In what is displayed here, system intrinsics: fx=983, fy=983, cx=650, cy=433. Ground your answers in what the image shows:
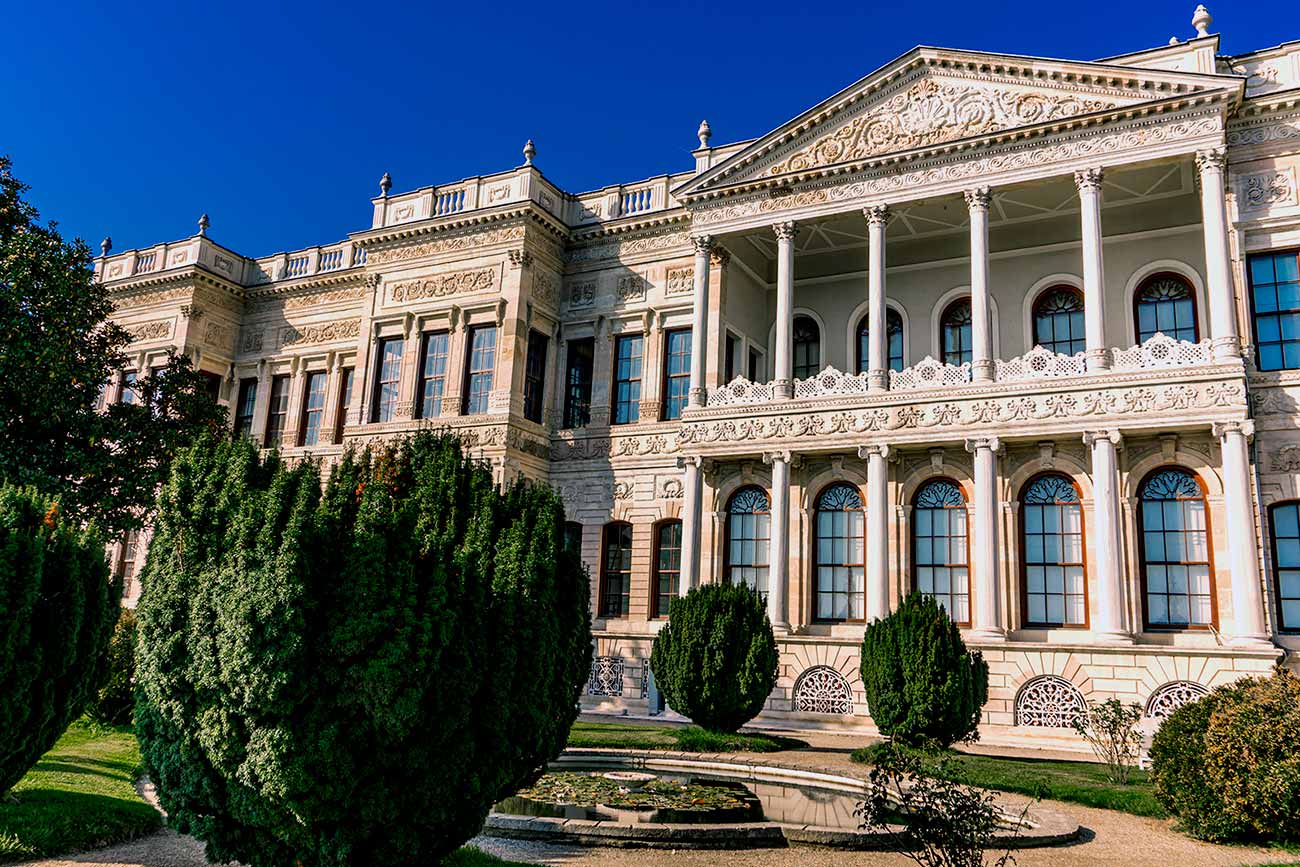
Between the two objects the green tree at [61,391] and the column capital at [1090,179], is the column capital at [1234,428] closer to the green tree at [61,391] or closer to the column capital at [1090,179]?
the column capital at [1090,179]

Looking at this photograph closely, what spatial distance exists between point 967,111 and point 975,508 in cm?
849

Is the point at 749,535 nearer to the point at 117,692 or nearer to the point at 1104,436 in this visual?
the point at 1104,436

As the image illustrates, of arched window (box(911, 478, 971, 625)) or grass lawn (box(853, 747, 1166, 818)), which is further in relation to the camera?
arched window (box(911, 478, 971, 625))

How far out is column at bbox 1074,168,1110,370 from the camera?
18766 millimetres

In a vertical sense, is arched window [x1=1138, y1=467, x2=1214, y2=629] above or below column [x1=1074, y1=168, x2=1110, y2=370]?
below

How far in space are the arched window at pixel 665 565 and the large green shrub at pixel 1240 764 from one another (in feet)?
46.6

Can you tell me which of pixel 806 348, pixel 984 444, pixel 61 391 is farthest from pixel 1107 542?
pixel 61 391

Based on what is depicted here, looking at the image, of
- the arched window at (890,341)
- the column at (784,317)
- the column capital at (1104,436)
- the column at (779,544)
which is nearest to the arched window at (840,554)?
the column at (779,544)

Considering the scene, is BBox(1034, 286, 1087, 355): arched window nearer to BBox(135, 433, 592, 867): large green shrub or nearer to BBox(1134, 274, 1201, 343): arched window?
BBox(1134, 274, 1201, 343): arched window

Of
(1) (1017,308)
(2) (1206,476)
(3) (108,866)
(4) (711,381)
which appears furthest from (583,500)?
(3) (108,866)

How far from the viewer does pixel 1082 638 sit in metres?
18.5

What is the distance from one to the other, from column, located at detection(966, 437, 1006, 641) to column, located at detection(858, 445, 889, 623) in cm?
175

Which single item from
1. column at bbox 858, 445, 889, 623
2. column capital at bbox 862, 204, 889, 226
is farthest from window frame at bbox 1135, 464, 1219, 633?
column capital at bbox 862, 204, 889, 226

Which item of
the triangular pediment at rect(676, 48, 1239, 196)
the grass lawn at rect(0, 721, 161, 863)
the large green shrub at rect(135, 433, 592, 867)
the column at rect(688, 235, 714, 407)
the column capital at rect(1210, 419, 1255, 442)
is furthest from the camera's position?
the column at rect(688, 235, 714, 407)
